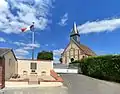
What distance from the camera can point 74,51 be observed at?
258 ft

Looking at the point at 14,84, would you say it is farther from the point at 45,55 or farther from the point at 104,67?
the point at 45,55

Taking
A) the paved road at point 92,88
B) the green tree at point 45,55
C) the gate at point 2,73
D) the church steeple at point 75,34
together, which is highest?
the church steeple at point 75,34

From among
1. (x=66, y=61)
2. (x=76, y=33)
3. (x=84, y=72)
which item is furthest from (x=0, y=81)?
(x=76, y=33)

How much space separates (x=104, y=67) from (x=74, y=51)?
44.8 meters

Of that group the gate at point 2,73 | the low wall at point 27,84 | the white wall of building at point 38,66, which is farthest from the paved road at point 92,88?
the white wall of building at point 38,66

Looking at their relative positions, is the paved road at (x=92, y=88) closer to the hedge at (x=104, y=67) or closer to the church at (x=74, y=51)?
the hedge at (x=104, y=67)

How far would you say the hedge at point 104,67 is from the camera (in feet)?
101

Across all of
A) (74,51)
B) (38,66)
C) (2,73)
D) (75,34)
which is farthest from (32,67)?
(75,34)

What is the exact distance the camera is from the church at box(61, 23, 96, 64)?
76875mm

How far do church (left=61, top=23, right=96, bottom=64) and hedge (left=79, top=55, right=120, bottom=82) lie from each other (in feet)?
115

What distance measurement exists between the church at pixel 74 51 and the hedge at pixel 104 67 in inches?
1376

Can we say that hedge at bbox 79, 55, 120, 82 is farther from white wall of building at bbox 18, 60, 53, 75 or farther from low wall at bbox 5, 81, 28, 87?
low wall at bbox 5, 81, 28, 87

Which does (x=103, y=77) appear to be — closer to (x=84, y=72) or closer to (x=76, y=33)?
(x=84, y=72)

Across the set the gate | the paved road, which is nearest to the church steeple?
the paved road
